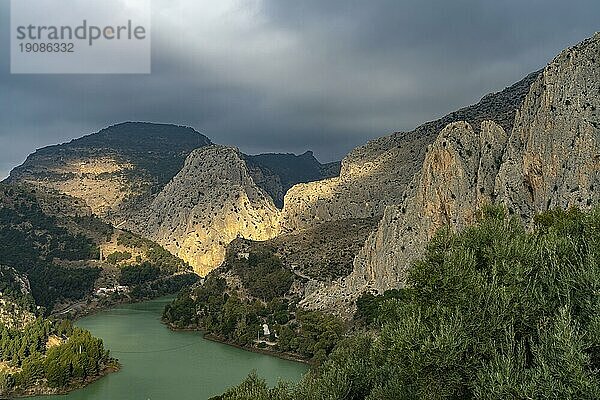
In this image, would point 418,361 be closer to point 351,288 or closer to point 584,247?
point 584,247

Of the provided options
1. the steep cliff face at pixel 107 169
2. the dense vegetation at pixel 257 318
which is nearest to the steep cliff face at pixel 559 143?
the dense vegetation at pixel 257 318

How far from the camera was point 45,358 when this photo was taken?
1416 inches

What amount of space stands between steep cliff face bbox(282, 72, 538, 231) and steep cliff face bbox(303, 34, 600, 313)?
22499mm

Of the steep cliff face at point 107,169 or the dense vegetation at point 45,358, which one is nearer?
the dense vegetation at point 45,358

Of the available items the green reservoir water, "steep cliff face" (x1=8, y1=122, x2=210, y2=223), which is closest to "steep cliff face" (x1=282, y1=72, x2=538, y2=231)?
the green reservoir water

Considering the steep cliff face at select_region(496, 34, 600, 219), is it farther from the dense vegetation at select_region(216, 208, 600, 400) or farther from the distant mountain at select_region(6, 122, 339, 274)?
the distant mountain at select_region(6, 122, 339, 274)

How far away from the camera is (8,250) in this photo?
8006 cm

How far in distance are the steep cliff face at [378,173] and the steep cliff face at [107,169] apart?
57.4 meters

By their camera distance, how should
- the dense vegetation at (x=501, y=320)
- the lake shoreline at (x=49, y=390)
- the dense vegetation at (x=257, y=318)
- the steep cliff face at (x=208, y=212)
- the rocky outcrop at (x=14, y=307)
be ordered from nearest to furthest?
the dense vegetation at (x=501, y=320) → the lake shoreline at (x=49, y=390) → the dense vegetation at (x=257, y=318) → the rocky outcrop at (x=14, y=307) → the steep cliff face at (x=208, y=212)

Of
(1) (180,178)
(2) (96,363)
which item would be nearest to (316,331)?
(2) (96,363)

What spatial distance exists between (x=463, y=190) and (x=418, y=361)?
111 feet

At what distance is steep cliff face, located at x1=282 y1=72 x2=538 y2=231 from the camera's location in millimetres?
73375

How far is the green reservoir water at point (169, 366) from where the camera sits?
114 ft

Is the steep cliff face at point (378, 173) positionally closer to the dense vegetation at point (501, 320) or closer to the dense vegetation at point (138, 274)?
the dense vegetation at point (138, 274)
